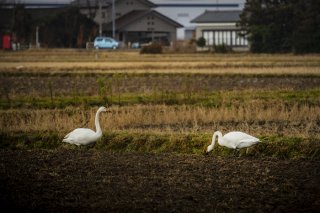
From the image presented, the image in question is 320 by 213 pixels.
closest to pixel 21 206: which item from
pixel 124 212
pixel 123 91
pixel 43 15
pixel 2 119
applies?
pixel 124 212

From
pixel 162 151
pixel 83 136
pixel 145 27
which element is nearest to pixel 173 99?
pixel 162 151

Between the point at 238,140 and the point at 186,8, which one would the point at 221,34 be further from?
the point at 238,140

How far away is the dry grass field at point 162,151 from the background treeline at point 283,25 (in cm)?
2253

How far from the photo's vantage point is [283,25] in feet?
159

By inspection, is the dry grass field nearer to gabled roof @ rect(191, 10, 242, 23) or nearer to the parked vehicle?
the parked vehicle

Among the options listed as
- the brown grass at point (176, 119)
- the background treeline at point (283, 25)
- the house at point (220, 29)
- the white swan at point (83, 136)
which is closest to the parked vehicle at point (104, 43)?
the house at point (220, 29)

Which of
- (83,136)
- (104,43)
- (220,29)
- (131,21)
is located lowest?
(83,136)

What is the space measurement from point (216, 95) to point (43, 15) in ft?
158

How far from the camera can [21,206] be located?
878 cm

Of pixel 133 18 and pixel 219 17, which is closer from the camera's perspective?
pixel 219 17

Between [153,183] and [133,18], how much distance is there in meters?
56.1

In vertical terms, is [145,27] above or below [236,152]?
above

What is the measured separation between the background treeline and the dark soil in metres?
35.0

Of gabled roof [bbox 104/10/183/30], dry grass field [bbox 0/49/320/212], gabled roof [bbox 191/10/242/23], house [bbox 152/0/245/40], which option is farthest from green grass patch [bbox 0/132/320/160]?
house [bbox 152/0/245/40]
